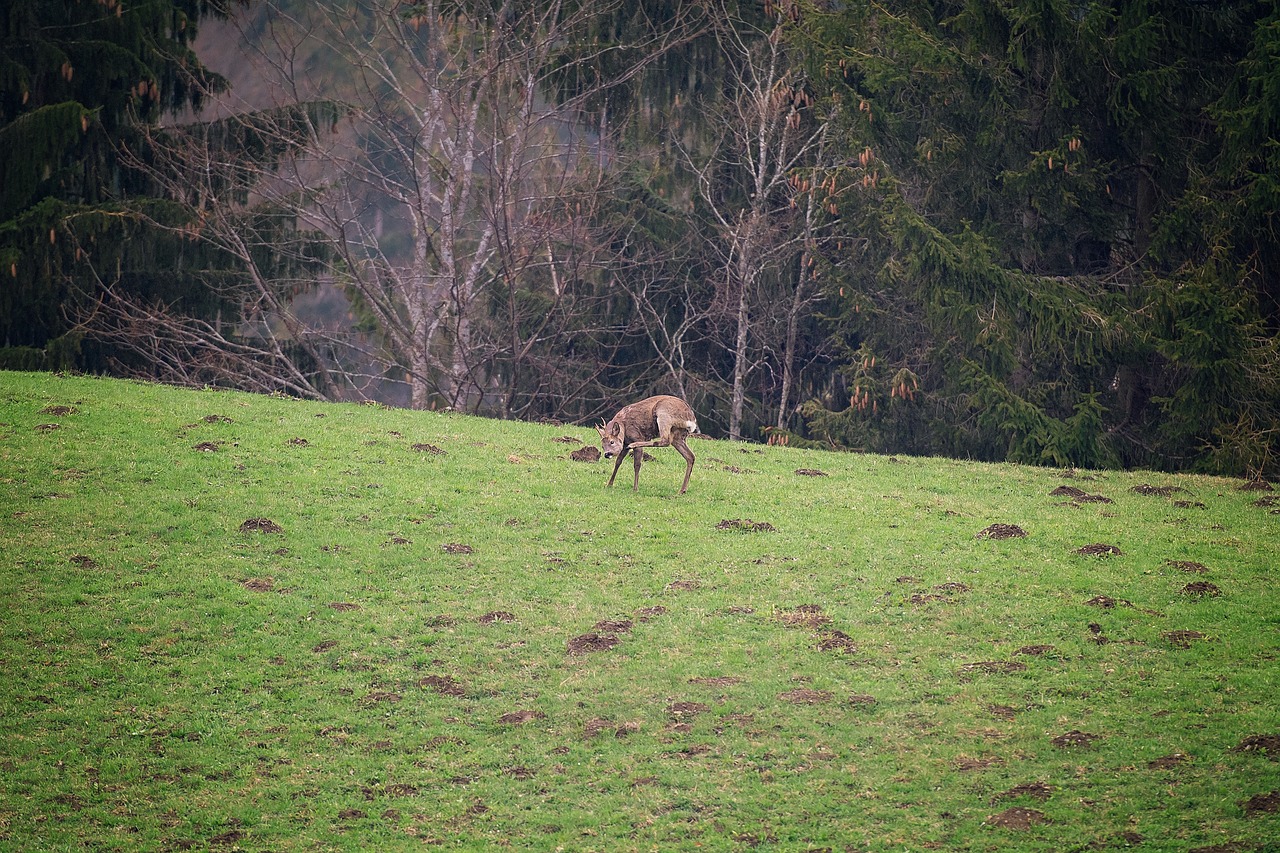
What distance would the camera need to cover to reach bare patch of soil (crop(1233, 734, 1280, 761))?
36.9ft

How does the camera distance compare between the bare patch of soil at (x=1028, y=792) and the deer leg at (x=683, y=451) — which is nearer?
the bare patch of soil at (x=1028, y=792)

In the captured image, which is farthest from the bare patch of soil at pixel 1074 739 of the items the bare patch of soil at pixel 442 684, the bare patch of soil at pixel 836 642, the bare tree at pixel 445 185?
the bare tree at pixel 445 185

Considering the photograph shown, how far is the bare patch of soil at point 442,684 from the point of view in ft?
43.9

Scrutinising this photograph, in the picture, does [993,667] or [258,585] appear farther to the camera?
[258,585]

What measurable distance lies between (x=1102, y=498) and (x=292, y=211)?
82.4 ft

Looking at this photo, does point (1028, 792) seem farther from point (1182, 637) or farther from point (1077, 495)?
point (1077, 495)

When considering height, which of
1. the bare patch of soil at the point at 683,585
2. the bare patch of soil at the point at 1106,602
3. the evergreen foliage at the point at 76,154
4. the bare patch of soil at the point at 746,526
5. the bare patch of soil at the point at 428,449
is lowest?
the bare patch of soil at the point at 683,585

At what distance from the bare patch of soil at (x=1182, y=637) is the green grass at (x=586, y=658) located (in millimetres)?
100

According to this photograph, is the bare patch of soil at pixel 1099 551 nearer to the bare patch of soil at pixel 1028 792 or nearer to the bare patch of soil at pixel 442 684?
the bare patch of soil at pixel 1028 792

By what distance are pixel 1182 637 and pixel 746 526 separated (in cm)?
673

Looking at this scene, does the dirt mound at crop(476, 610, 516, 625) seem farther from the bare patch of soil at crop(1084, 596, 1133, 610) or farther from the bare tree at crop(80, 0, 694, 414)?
the bare tree at crop(80, 0, 694, 414)

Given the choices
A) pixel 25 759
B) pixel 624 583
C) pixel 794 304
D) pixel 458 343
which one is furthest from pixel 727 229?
pixel 25 759

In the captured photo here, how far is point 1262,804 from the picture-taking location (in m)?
10.3

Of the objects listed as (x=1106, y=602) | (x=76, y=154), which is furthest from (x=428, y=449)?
(x=76, y=154)
